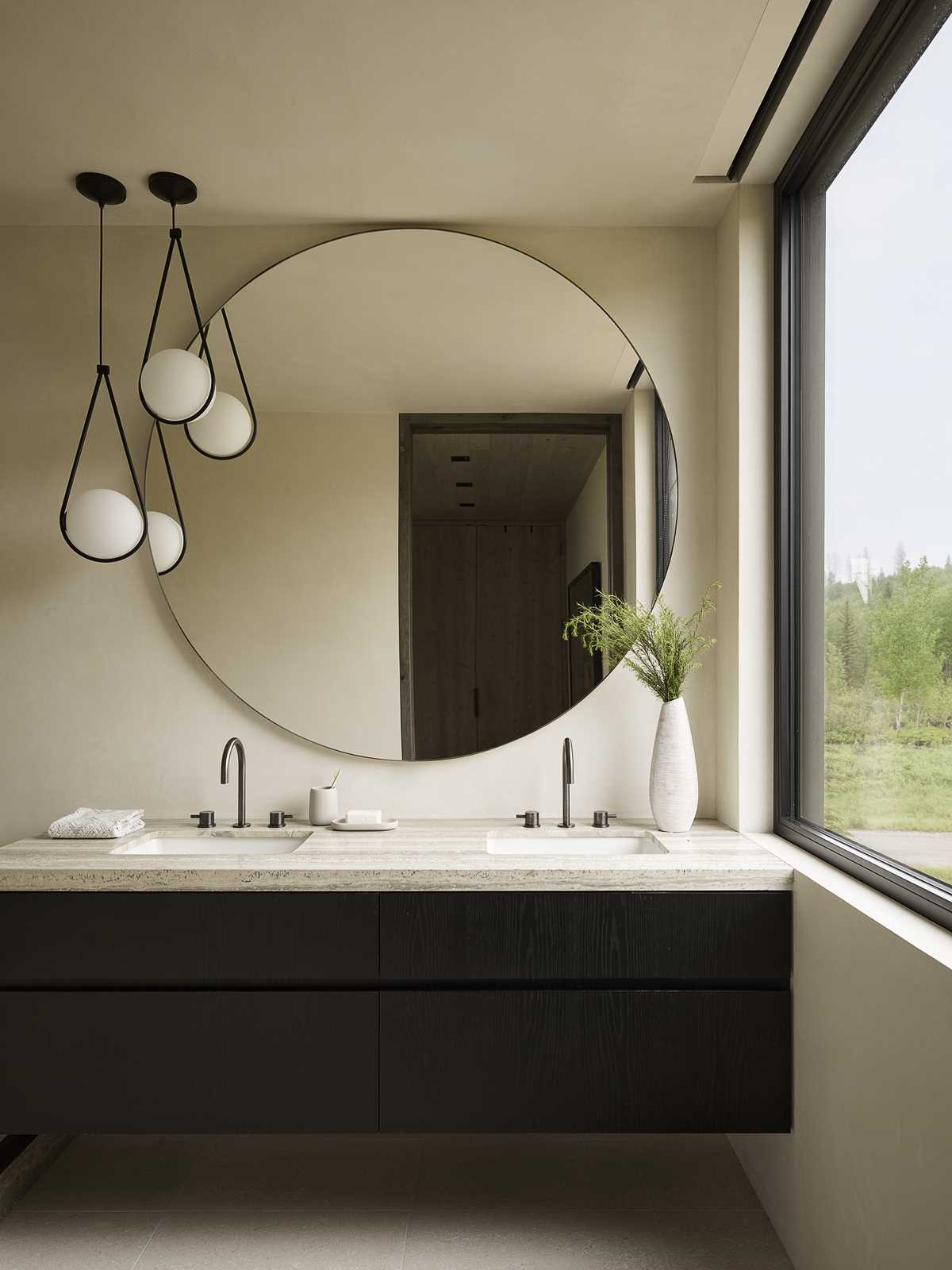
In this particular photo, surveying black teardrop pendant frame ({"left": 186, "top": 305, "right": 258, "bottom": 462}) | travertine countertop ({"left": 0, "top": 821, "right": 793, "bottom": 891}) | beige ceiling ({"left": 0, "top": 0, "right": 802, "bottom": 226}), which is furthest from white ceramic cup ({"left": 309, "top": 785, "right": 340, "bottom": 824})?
beige ceiling ({"left": 0, "top": 0, "right": 802, "bottom": 226})

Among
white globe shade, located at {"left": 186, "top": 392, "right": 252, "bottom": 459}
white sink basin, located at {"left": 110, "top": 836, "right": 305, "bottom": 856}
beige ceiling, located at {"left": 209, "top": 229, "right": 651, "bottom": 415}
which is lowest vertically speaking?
white sink basin, located at {"left": 110, "top": 836, "right": 305, "bottom": 856}

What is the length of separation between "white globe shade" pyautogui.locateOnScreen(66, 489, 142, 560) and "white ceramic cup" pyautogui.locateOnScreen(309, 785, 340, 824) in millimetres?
779

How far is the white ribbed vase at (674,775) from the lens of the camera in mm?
2277

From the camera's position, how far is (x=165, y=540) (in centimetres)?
251

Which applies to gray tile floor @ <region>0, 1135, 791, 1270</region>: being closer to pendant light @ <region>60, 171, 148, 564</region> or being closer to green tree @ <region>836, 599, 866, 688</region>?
green tree @ <region>836, 599, 866, 688</region>

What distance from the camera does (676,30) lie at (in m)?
1.77

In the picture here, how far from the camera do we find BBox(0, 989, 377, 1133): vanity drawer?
1936 millimetres

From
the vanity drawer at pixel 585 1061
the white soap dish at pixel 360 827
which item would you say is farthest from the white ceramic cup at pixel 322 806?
the vanity drawer at pixel 585 1061

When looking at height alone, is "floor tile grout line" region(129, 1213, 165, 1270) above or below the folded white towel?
below

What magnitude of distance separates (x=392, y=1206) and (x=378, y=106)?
7.93ft

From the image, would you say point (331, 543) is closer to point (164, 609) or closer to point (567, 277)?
point (164, 609)

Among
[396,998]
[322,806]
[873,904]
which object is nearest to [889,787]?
[873,904]

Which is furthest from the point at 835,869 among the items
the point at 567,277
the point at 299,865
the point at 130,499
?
the point at 130,499

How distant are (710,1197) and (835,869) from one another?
876 mm
